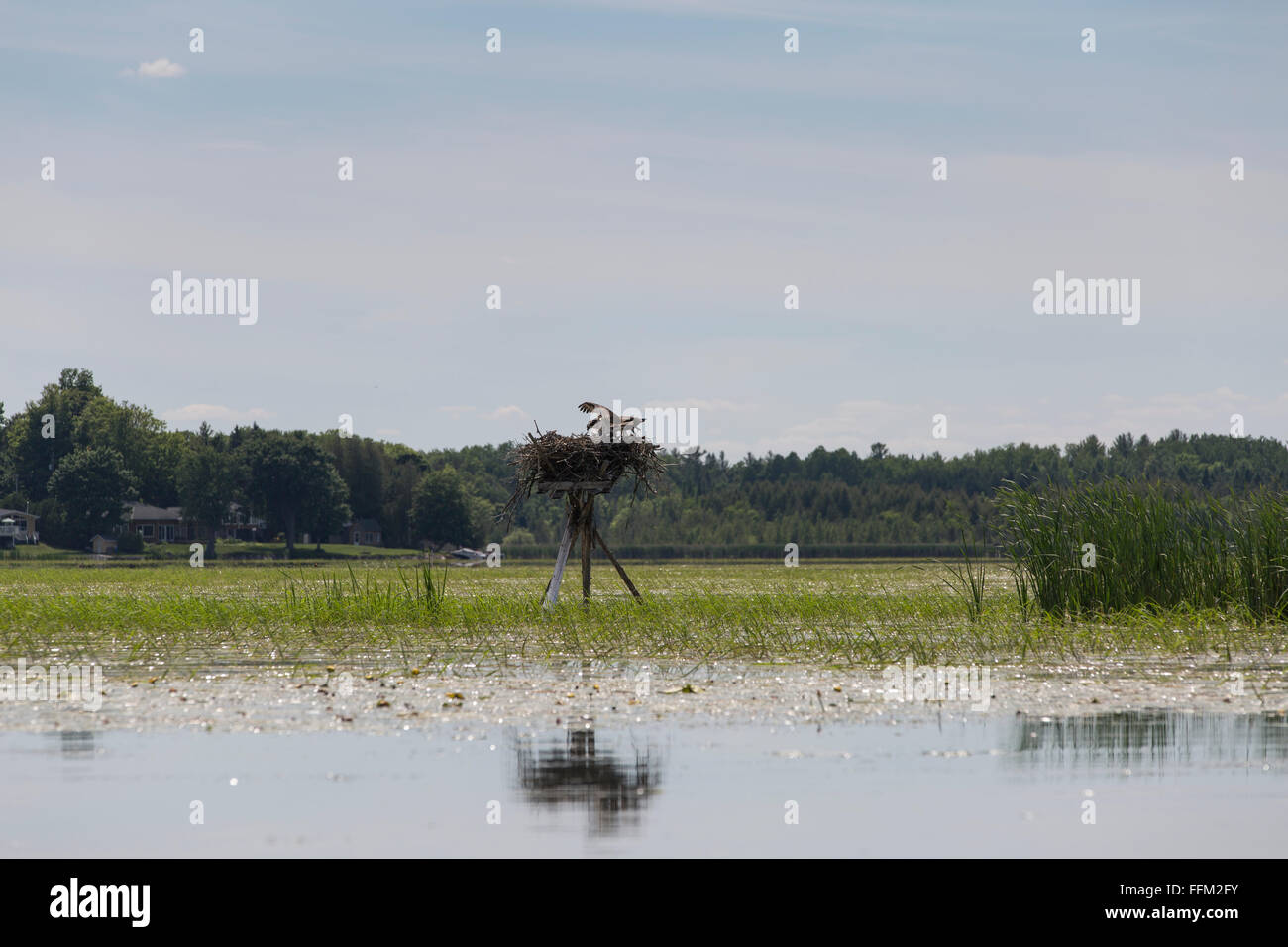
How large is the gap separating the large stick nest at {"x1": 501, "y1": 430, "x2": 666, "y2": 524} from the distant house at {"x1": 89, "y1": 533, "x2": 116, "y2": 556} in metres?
122

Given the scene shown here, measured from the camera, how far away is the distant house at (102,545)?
437 ft

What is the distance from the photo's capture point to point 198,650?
61.9 feet

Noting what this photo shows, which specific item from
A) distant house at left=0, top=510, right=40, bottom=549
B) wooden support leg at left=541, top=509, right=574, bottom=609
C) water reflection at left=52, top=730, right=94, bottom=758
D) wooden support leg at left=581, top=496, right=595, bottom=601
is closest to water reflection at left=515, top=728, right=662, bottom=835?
water reflection at left=52, top=730, right=94, bottom=758

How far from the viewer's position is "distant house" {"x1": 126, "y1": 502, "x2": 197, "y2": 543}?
153125 millimetres

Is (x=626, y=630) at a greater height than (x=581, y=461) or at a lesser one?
lesser

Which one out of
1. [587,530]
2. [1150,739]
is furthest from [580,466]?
[1150,739]

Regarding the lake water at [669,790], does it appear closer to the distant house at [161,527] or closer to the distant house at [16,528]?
the distant house at [16,528]

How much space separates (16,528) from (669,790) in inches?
5929

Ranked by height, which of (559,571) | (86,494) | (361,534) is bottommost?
(361,534)

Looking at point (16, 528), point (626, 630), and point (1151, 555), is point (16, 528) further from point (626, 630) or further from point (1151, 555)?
point (1151, 555)

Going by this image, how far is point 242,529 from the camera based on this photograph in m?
159

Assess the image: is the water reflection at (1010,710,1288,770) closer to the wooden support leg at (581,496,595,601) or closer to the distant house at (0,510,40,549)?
the wooden support leg at (581,496,595,601)

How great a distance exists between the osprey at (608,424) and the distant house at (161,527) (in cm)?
14018
